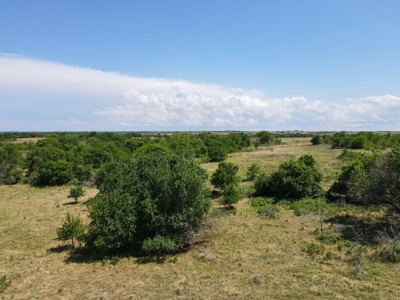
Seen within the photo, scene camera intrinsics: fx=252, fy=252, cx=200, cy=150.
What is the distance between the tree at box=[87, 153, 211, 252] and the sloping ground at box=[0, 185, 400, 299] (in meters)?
1.38

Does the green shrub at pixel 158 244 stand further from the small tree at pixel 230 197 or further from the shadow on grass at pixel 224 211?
the small tree at pixel 230 197

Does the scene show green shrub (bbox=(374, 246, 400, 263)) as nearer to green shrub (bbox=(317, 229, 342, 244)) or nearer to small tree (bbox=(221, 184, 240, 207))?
green shrub (bbox=(317, 229, 342, 244))

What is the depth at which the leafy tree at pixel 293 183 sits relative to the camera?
30000 millimetres

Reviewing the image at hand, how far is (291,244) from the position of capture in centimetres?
1883

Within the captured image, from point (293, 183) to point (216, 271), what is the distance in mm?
17838

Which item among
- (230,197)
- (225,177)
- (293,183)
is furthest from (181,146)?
(293,183)

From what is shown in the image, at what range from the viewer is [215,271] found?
1557 centimetres

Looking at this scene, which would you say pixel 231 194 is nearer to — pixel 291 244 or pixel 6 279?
pixel 291 244

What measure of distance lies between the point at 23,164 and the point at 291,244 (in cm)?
5767

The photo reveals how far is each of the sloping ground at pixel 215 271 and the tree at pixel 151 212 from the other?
4.53ft

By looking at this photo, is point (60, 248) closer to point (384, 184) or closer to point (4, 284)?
point (4, 284)

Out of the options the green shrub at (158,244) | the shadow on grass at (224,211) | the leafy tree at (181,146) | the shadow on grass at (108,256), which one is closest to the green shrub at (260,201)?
the shadow on grass at (224,211)

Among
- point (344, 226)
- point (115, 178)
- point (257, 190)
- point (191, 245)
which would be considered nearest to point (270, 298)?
point (191, 245)

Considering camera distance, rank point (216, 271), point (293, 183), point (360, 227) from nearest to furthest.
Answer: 1. point (216, 271)
2. point (360, 227)
3. point (293, 183)
